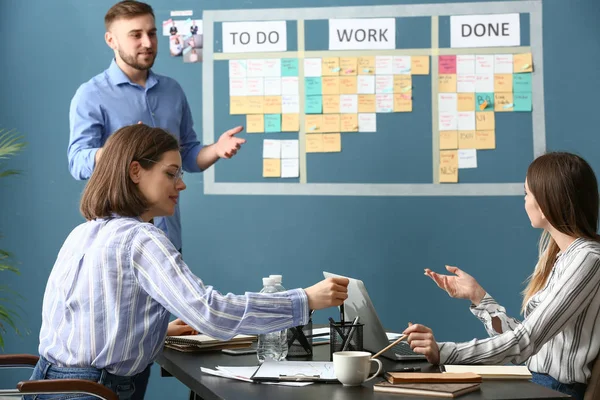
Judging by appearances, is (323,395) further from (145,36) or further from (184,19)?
(184,19)

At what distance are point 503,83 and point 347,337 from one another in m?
2.26

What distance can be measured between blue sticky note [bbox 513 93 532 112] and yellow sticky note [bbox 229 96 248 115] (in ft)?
4.27

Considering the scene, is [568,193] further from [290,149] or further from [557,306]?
[290,149]

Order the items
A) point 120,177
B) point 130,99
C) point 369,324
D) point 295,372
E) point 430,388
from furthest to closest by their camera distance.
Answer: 1. point 130,99
2. point 369,324
3. point 120,177
4. point 295,372
5. point 430,388

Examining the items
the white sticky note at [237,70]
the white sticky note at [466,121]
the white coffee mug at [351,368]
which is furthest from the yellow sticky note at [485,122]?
the white coffee mug at [351,368]

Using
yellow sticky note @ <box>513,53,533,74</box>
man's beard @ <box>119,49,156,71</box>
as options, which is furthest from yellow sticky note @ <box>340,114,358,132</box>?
man's beard @ <box>119,49,156,71</box>

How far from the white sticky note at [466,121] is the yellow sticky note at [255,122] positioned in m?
0.95

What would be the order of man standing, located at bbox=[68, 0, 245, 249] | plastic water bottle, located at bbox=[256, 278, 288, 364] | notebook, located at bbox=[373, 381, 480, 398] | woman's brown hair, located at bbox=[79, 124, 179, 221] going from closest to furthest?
notebook, located at bbox=[373, 381, 480, 398], woman's brown hair, located at bbox=[79, 124, 179, 221], plastic water bottle, located at bbox=[256, 278, 288, 364], man standing, located at bbox=[68, 0, 245, 249]

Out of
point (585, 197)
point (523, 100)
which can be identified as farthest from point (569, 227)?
point (523, 100)

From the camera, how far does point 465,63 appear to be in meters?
3.69

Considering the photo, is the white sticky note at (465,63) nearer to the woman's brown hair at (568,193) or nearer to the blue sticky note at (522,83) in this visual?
the blue sticky note at (522,83)

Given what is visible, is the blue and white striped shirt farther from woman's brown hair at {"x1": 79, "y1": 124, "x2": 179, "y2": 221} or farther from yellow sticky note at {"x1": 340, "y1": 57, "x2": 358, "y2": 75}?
yellow sticky note at {"x1": 340, "y1": 57, "x2": 358, "y2": 75}

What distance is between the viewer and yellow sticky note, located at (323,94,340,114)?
373 centimetres

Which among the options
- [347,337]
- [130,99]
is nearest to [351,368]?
[347,337]
